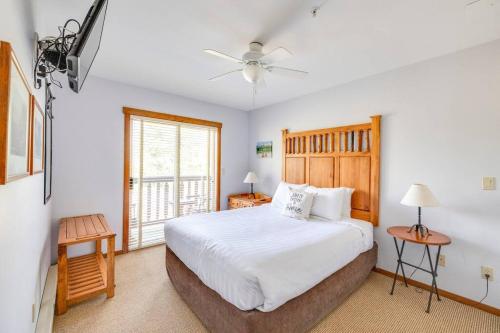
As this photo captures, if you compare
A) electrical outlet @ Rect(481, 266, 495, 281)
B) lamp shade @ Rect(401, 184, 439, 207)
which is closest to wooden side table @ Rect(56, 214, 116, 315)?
lamp shade @ Rect(401, 184, 439, 207)

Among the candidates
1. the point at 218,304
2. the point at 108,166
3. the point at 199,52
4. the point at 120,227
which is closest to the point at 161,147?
the point at 108,166

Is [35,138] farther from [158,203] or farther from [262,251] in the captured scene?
[158,203]

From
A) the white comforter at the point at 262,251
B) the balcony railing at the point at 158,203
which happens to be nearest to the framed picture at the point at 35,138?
the white comforter at the point at 262,251

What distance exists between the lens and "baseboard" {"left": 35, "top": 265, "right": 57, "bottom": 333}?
1669mm

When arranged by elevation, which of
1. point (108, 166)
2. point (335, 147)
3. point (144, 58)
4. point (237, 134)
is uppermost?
point (144, 58)

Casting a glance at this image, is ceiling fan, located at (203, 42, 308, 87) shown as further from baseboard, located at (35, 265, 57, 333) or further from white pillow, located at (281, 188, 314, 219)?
baseboard, located at (35, 265, 57, 333)

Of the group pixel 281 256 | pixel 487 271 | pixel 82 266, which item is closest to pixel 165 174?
pixel 82 266

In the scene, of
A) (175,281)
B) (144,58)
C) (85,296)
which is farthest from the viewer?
(144,58)

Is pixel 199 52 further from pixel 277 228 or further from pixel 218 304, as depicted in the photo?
pixel 218 304

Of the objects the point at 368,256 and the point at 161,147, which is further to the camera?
the point at 161,147

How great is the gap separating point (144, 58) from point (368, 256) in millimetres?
3430

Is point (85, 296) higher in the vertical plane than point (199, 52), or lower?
lower

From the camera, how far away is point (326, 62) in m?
2.59

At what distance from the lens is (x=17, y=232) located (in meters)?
1.17
